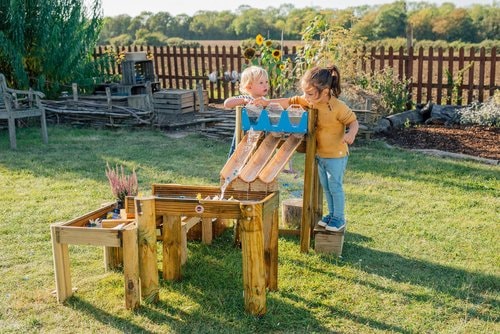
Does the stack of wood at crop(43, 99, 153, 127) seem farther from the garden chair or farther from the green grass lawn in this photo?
the green grass lawn

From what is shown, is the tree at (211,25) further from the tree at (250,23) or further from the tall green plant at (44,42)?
the tall green plant at (44,42)

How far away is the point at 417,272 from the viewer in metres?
4.49

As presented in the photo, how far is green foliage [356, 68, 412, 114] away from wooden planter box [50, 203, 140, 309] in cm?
809

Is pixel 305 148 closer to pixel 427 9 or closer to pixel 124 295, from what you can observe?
pixel 124 295

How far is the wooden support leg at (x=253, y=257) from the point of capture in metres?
3.65

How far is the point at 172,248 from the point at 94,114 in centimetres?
793

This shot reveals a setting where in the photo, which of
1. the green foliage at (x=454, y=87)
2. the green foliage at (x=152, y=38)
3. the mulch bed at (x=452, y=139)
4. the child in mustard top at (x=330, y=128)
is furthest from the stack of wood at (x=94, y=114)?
the green foliage at (x=152, y=38)

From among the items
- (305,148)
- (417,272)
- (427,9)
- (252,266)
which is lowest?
(417,272)

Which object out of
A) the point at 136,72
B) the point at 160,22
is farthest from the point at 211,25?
the point at 136,72

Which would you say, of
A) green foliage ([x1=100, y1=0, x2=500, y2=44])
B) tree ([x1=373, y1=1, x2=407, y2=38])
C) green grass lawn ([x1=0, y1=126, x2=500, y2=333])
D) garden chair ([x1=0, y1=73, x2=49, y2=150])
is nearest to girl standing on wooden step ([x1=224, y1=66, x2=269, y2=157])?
green grass lawn ([x1=0, y1=126, x2=500, y2=333])

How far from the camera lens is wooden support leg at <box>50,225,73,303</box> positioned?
3.90m

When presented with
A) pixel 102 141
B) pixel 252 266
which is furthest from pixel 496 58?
pixel 252 266

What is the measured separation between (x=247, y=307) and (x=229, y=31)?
1436 inches

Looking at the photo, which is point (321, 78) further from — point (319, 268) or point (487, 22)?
point (487, 22)
